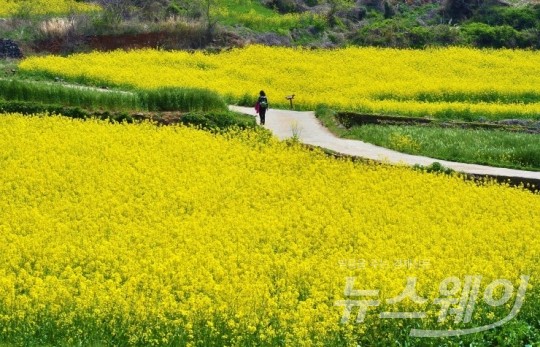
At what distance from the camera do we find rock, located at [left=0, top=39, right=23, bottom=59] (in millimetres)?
40406

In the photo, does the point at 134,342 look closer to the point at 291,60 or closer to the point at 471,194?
the point at 471,194

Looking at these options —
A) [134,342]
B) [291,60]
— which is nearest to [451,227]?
[134,342]

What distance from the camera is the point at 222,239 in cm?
1398

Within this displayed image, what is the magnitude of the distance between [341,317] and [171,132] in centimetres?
1268

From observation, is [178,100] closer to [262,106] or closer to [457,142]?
[262,106]

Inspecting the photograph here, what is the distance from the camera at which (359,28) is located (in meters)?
48.9

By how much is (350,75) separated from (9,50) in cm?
1679

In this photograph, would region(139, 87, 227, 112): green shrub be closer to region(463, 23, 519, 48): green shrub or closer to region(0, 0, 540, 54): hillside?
region(0, 0, 540, 54): hillside

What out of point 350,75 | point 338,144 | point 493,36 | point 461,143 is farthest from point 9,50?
point 493,36

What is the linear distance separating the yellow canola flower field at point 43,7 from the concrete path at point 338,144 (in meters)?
23.4

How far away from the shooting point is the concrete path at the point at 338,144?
19719mm

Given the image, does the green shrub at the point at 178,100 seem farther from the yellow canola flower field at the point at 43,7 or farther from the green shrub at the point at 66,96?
the yellow canola flower field at the point at 43,7

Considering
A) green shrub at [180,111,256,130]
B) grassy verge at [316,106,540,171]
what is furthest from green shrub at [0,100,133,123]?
grassy verge at [316,106,540,171]

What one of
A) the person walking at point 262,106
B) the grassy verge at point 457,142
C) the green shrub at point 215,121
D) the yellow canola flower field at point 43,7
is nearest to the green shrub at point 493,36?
the yellow canola flower field at point 43,7
